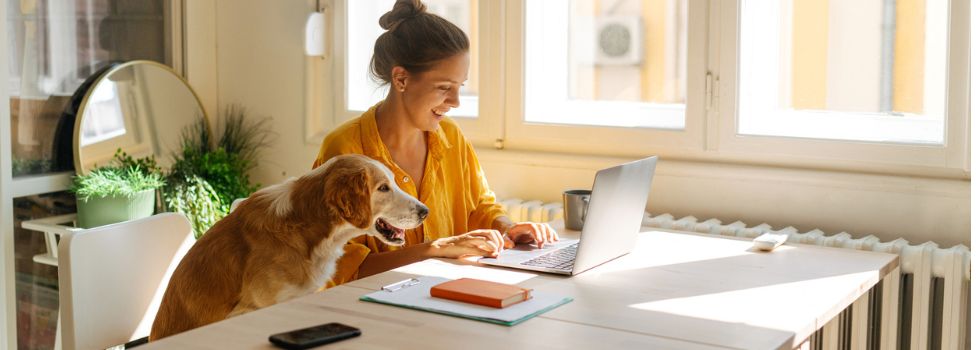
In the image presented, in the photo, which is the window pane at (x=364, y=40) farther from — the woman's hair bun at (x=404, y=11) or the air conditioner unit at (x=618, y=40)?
the woman's hair bun at (x=404, y=11)

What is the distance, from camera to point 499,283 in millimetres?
1842

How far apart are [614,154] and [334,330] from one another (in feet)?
5.55

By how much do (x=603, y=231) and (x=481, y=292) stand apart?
0.40 metres

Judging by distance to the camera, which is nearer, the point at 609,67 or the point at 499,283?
the point at 499,283

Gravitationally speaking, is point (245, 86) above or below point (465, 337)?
above

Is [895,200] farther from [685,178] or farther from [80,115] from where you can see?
[80,115]

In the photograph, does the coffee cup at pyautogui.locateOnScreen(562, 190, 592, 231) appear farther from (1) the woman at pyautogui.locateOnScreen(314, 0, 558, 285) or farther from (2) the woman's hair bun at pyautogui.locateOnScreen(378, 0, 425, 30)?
(2) the woman's hair bun at pyautogui.locateOnScreen(378, 0, 425, 30)

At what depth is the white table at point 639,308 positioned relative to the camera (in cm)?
155

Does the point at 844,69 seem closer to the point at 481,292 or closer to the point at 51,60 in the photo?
the point at 481,292

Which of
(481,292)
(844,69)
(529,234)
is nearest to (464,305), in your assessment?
(481,292)

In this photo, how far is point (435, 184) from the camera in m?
2.54

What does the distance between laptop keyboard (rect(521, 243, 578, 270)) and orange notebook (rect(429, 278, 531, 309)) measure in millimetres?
267

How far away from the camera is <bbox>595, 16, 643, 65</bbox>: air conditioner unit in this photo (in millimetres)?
3156

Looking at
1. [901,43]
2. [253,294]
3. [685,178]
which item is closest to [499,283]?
[253,294]
